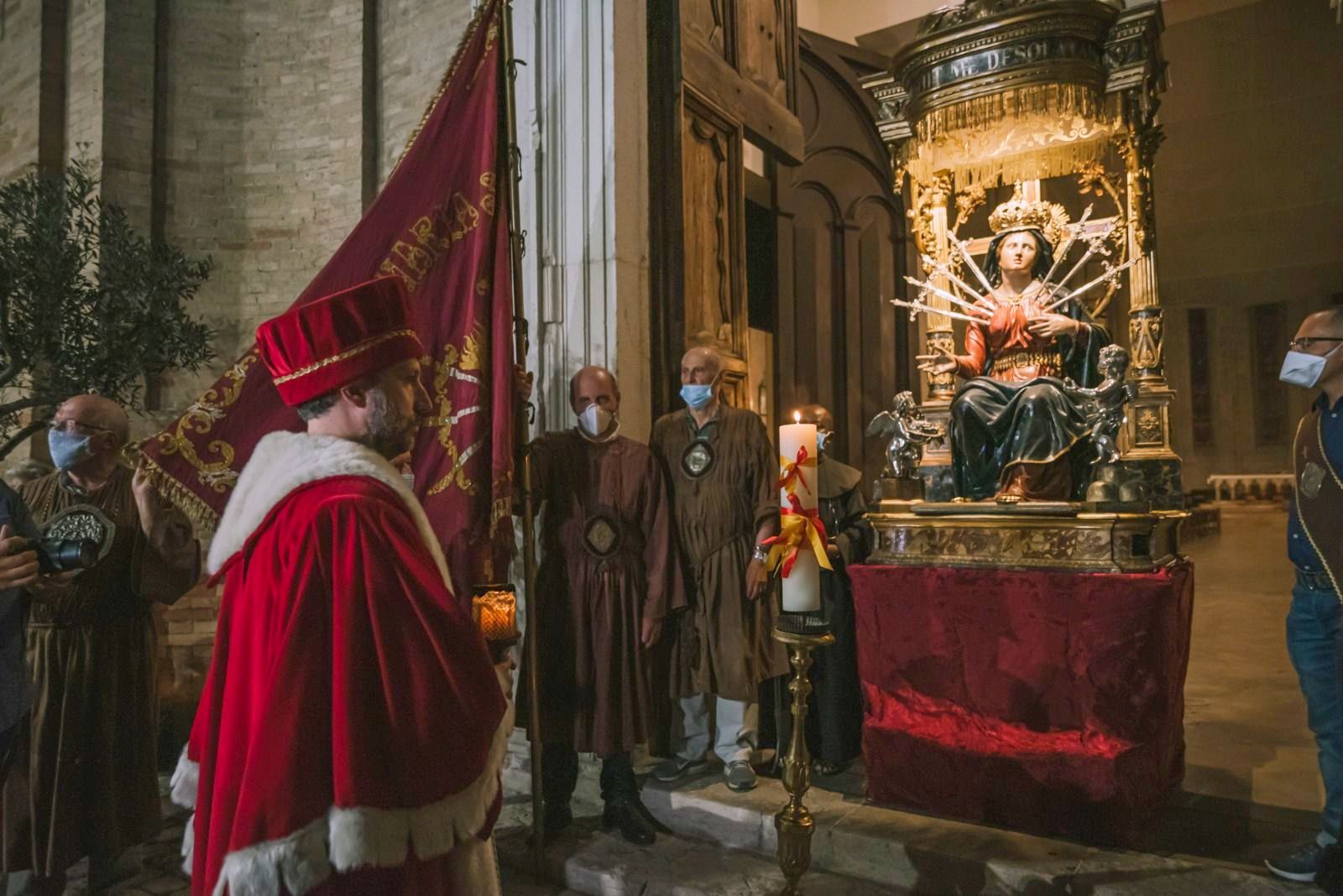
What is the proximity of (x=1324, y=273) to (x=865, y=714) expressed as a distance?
14827 millimetres

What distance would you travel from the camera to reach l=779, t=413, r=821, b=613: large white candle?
2.13m

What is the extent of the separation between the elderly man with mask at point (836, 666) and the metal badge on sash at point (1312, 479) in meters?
1.50

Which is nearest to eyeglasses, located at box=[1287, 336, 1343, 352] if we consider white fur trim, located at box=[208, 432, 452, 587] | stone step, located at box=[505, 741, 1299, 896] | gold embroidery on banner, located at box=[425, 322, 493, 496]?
stone step, located at box=[505, 741, 1299, 896]

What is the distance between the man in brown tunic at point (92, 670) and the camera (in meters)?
2.73

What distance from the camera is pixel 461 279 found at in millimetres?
2814

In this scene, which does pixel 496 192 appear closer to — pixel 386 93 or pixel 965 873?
pixel 965 873

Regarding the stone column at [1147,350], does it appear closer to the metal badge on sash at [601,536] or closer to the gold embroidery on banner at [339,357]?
the metal badge on sash at [601,536]

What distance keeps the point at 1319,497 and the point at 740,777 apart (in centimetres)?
217

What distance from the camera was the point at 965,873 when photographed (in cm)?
273

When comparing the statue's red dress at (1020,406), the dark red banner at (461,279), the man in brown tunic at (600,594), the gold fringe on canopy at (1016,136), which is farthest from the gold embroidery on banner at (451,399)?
the gold fringe on canopy at (1016,136)

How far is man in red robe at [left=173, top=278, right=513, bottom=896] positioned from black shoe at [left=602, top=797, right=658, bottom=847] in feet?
5.47

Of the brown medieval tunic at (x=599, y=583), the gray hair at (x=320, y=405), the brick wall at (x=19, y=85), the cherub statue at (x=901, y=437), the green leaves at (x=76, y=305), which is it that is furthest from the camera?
the brick wall at (x=19, y=85)

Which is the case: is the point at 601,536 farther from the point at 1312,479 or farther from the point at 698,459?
the point at 1312,479

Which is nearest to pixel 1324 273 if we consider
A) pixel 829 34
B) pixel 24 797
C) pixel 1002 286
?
pixel 829 34
